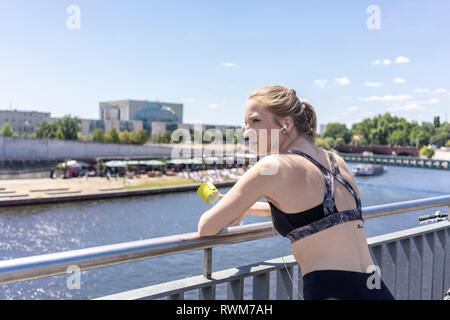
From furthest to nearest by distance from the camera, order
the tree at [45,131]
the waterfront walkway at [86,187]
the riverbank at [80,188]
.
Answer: the tree at [45,131] → the waterfront walkway at [86,187] → the riverbank at [80,188]

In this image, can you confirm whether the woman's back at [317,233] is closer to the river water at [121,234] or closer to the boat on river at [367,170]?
the river water at [121,234]

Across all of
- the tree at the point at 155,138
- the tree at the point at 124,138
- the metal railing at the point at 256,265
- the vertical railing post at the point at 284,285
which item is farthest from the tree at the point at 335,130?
the vertical railing post at the point at 284,285

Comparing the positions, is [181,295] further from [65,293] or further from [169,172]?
[169,172]

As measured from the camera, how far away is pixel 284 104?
3.73ft

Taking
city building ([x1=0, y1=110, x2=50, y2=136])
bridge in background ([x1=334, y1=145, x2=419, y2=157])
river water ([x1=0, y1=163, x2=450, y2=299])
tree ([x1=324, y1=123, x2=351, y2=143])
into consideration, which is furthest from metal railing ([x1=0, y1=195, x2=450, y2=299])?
tree ([x1=324, y1=123, x2=351, y2=143])

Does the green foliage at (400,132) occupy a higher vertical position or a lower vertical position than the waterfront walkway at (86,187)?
higher

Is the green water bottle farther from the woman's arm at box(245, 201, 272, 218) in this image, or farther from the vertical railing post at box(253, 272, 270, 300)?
the vertical railing post at box(253, 272, 270, 300)

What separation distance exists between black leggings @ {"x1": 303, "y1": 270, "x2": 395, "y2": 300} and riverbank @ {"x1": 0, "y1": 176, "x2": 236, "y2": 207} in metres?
28.5

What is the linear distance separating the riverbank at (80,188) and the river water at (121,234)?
0.70 meters

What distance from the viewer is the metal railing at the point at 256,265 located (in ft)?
3.09

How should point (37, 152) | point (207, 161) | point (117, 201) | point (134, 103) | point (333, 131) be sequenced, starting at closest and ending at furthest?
point (117, 201)
point (37, 152)
point (207, 161)
point (134, 103)
point (333, 131)
